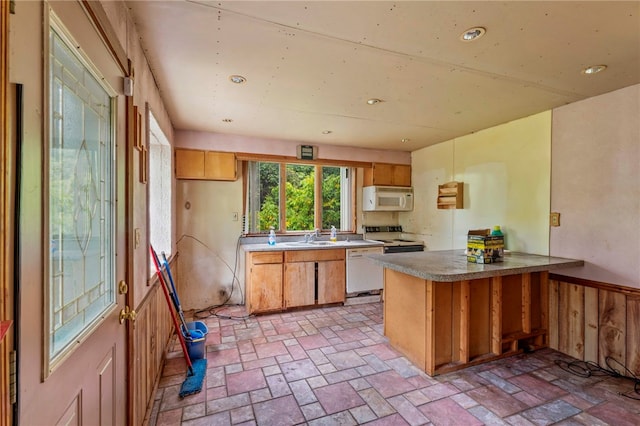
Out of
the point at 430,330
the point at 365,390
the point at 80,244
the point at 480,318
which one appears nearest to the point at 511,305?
the point at 480,318

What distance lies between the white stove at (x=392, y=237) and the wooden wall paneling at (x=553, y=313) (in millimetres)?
1863

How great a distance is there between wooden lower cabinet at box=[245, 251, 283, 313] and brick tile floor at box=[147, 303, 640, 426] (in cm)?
71

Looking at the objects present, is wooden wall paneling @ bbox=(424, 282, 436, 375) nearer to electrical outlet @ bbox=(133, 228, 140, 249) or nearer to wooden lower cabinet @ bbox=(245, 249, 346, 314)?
wooden lower cabinet @ bbox=(245, 249, 346, 314)

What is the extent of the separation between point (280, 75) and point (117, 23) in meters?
1.11

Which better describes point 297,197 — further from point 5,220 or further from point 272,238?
point 5,220

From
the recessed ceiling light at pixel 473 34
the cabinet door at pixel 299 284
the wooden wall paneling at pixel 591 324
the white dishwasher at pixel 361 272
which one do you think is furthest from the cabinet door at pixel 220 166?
the wooden wall paneling at pixel 591 324

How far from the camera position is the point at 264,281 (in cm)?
385

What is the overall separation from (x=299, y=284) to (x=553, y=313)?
9.24 ft

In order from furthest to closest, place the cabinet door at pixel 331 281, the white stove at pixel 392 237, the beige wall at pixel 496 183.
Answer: the white stove at pixel 392 237 < the cabinet door at pixel 331 281 < the beige wall at pixel 496 183

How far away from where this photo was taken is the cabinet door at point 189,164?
3.84 metres

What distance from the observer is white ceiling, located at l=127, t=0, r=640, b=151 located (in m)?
1.56

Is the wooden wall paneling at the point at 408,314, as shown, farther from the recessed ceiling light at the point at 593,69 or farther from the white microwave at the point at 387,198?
the recessed ceiling light at the point at 593,69

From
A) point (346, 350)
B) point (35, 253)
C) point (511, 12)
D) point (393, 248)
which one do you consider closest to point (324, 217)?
point (393, 248)

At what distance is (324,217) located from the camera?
16.2ft
